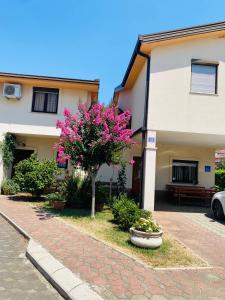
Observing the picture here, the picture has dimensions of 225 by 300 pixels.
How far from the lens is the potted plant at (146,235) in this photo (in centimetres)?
647

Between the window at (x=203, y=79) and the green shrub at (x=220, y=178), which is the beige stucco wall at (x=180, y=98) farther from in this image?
the green shrub at (x=220, y=178)

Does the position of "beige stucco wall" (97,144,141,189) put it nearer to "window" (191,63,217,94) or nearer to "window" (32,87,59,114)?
"window" (32,87,59,114)

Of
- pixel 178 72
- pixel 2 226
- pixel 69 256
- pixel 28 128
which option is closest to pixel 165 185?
pixel 178 72

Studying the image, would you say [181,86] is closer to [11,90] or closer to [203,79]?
[203,79]

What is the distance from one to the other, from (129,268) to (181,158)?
11267 millimetres

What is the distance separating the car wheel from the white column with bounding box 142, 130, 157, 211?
7.91ft

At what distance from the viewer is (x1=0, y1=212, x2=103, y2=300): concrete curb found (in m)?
4.15

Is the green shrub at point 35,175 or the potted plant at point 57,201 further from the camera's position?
the green shrub at point 35,175

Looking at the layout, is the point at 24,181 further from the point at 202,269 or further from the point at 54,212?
the point at 202,269

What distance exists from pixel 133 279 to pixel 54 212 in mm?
6186

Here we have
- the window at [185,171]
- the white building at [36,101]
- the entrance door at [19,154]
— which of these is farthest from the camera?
the entrance door at [19,154]

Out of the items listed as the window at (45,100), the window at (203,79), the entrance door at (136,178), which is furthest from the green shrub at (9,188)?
the window at (203,79)

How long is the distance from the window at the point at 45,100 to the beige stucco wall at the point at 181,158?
6.24 m

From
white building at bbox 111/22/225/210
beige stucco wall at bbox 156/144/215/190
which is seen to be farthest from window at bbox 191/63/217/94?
beige stucco wall at bbox 156/144/215/190
